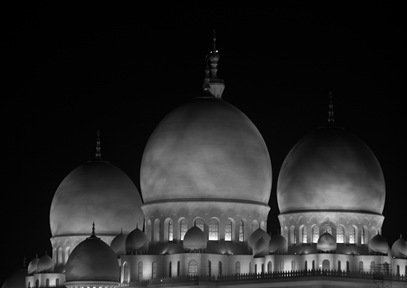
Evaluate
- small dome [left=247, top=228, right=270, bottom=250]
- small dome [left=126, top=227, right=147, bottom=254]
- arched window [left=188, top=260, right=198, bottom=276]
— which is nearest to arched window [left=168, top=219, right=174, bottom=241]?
small dome [left=126, top=227, right=147, bottom=254]

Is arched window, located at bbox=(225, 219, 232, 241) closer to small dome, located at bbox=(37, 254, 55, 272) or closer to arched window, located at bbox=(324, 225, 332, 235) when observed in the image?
arched window, located at bbox=(324, 225, 332, 235)

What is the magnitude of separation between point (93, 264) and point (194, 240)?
783cm

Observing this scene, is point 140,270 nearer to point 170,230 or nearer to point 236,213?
point 170,230

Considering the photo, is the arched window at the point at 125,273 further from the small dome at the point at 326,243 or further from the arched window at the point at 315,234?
the small dome at the point at 326,243

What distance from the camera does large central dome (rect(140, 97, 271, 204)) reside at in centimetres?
12125

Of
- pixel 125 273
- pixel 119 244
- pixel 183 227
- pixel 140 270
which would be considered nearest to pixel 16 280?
pixel 119 244

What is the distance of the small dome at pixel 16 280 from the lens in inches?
5384

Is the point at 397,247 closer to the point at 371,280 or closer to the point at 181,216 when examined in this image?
the point at 371,280

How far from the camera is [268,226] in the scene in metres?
138

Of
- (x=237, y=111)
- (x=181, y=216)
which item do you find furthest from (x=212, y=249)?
(x=237, y=111)

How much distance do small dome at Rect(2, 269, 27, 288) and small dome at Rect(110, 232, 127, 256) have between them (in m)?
14.4

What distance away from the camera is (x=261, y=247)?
387 ft

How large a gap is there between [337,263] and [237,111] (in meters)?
17.0

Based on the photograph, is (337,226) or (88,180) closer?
(337,226)
